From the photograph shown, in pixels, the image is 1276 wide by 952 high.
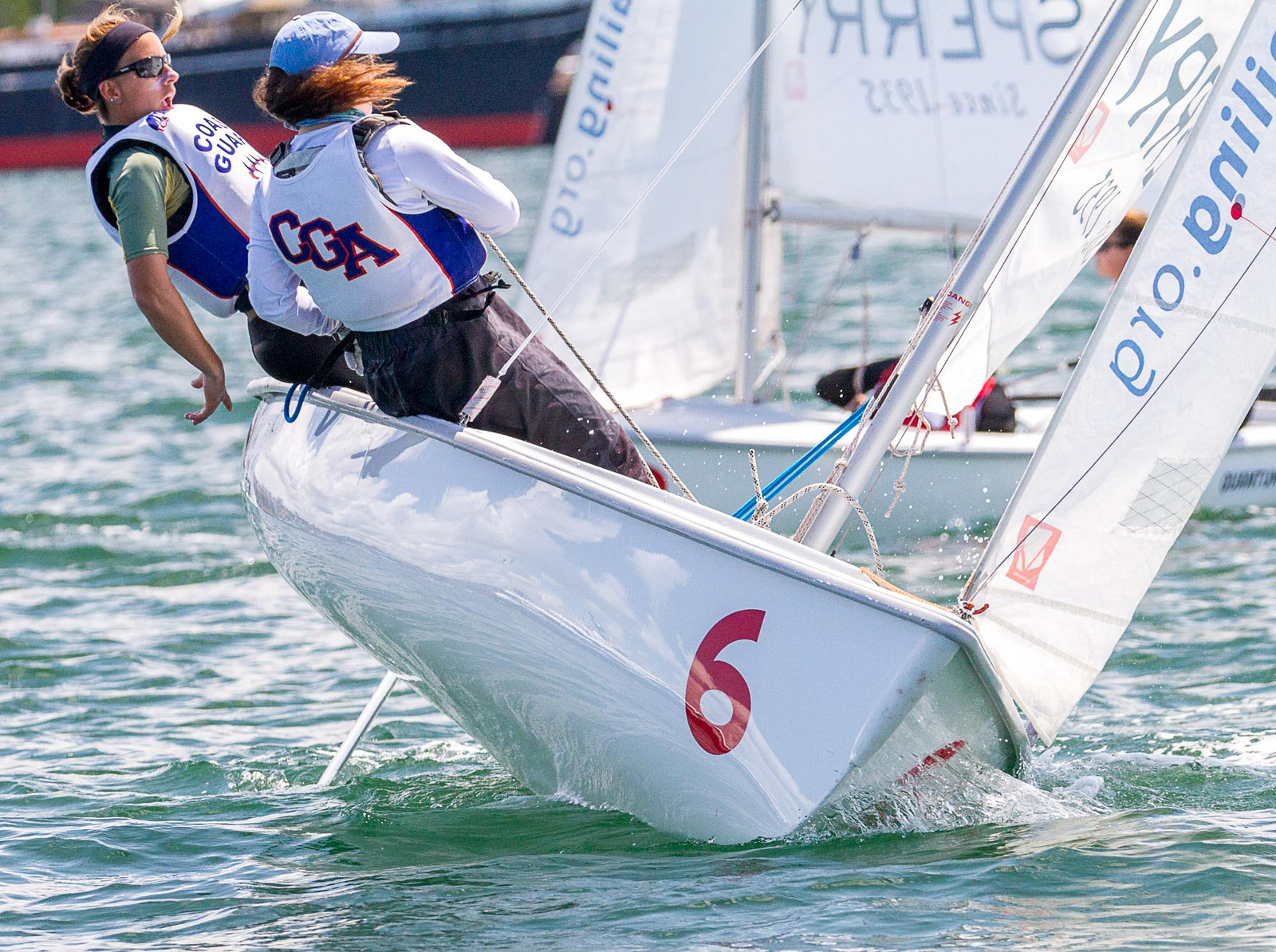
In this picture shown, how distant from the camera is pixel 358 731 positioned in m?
3.73

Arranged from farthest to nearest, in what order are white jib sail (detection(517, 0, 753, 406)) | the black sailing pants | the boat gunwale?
white jib sail (detection(517, 0, 753, 406)) → the black sailing pants → the boat gunwale

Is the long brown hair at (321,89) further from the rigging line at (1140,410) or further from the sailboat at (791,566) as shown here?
the rigging line at (1140,410)

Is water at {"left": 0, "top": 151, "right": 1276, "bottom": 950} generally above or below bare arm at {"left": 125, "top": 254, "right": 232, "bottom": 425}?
below

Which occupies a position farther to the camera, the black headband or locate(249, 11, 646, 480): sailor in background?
the black headband

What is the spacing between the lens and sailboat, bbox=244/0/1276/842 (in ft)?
8.92

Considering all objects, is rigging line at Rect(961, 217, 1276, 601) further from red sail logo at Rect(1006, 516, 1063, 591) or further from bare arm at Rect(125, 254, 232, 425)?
bare arm at Rect(125, 254, 232, 425)

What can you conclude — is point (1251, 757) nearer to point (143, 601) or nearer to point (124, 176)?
point (124, 176)

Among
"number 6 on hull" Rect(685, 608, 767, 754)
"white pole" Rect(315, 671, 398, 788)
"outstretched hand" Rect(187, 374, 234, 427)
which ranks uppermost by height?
"outstretched hand" Rect(187, 374, 234, 427)

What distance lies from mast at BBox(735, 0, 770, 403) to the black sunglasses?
13.0ft

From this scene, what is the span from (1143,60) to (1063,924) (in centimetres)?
152

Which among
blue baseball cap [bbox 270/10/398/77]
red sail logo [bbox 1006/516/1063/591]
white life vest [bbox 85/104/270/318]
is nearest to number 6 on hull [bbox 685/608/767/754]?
red sail logo [bbox 1006/516/1063/591]

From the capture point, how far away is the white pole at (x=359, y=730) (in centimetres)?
372

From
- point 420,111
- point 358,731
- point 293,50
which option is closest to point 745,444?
point 358,731

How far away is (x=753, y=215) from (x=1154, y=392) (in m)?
4.12
